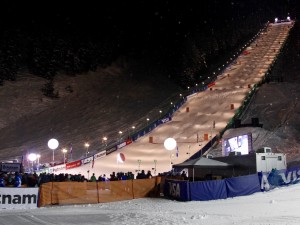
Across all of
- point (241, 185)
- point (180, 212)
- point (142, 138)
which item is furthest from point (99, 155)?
point (180, 212)

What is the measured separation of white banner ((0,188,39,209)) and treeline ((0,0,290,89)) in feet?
138

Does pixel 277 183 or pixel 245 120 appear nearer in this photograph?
pixel 277 183

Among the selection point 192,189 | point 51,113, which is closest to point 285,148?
point 192,189

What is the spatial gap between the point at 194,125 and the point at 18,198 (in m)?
22.7

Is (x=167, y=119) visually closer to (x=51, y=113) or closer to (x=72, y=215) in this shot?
(x=51, y=113)

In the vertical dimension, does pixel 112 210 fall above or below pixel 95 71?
below

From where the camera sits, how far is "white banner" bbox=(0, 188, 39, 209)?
56.0ft

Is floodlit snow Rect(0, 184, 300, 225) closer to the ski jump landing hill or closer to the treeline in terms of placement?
the ski jump landing hill

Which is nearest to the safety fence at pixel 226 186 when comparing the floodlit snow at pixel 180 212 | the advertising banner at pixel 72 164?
the floodlit snow at pixel 180 212

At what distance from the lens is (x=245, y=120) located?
3588 cm

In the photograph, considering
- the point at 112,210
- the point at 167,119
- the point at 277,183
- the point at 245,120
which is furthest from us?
the point at 167,119

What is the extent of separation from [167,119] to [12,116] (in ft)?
59.4

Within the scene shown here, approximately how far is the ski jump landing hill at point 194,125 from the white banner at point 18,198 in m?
10.2

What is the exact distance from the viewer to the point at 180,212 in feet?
47.3
